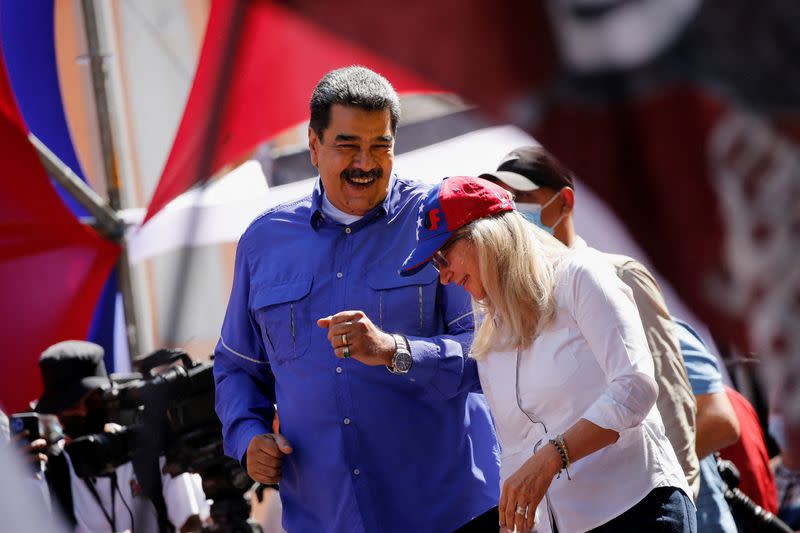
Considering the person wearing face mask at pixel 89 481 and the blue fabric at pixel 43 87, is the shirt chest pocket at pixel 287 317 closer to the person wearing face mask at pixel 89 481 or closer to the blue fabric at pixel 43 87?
the person wearing face mask at pixel 89 481

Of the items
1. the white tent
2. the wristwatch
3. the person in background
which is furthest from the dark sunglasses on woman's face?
the white tent

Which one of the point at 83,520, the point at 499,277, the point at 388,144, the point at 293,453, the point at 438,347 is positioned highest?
Result: the point at 388,144

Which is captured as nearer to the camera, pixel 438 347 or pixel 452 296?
pixel 438 347

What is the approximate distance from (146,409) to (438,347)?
990 mm

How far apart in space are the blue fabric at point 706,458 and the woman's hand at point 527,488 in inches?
38.5

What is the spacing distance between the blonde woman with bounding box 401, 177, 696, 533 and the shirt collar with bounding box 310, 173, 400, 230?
0.38 meters

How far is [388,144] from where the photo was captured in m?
2.77

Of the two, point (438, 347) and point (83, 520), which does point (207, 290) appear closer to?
point (83, 520)

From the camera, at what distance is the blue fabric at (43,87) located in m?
4.64

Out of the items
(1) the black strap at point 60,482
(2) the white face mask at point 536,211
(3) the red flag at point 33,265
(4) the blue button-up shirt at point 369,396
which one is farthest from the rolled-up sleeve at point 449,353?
(1) the black strap at point 60,482

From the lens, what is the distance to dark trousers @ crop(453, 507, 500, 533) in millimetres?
2686

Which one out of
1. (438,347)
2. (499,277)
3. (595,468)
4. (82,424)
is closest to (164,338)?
(438,347)

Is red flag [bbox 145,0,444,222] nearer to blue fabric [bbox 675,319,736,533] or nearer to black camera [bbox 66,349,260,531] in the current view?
black camera [bbox 66,349,260,531]

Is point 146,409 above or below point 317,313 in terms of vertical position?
below
